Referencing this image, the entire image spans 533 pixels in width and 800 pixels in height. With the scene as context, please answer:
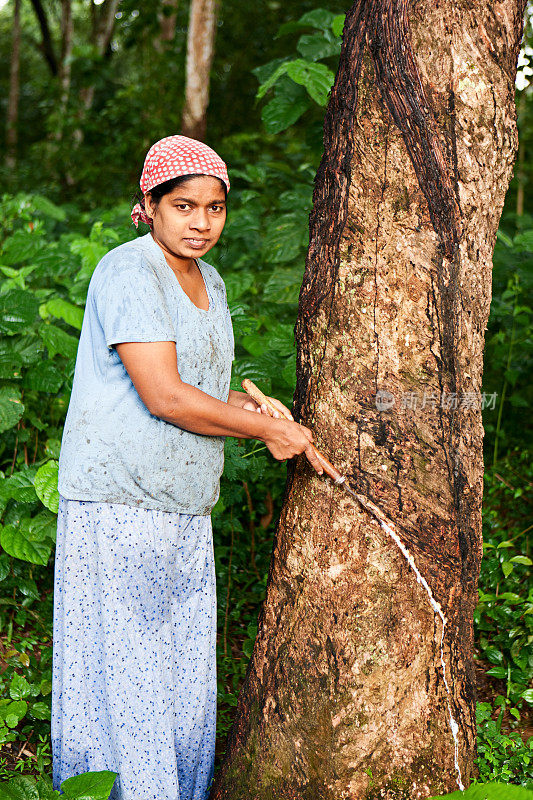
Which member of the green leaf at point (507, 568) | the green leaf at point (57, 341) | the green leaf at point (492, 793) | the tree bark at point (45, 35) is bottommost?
the green leaf at point (492, 793)

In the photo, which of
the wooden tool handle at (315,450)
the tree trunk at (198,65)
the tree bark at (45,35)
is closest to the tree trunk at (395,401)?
the wooden tool handle at (315,450)

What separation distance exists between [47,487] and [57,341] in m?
0.63

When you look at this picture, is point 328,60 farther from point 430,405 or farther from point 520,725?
point 520,725

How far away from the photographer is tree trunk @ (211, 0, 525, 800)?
1.77 metres

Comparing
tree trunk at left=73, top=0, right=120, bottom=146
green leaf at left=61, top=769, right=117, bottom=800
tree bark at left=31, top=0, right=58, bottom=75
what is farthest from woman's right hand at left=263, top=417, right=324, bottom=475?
tree bark at left=31, top=0, right=58, bottom=75

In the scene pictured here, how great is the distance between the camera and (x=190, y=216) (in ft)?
5.85

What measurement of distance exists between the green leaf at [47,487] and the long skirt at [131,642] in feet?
1.58

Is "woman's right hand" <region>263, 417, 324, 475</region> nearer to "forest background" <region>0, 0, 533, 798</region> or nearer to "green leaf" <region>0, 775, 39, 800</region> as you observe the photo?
"forest background" <region>0, 0, 533, 798</region>

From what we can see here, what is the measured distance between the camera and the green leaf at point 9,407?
269 cm

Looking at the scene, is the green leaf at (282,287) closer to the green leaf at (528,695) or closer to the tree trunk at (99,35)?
the green leaf at (528,695)

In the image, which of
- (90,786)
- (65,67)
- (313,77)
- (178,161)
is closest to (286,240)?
(313,77)

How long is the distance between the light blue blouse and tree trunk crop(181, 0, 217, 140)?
14.7ft

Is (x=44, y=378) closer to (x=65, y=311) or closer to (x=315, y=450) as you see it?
(x=65, y=311)

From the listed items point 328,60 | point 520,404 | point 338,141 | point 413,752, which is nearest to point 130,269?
point 338,141
